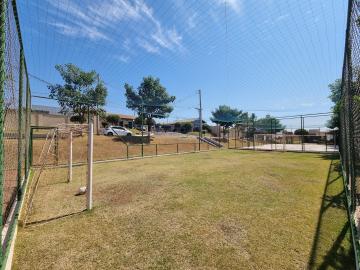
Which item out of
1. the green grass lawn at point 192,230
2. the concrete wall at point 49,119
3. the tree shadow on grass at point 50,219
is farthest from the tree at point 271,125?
the concrete wall at point 49,119

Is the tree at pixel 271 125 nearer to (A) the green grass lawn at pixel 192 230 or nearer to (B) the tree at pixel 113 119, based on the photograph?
(A) the green grass lawn at pixel 192 230

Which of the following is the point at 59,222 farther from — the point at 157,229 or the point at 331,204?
the point at 331,204

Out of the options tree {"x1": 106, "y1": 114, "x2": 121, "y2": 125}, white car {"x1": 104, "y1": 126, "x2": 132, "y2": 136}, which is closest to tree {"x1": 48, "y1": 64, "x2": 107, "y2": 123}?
white car {"x1": 104, "y1": 126, "x2": 132, "y2": 136}

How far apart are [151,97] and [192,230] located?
27.0m

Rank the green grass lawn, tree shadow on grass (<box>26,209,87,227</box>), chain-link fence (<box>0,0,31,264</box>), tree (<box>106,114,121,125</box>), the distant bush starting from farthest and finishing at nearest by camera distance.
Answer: the distant bush → tree (<box>106,114,121,125</box>) → tree shadow on grass (<box>26,209,87,227</box>) → the green grass lawn → chain-link fence (<box>0,0,31,264</box>)

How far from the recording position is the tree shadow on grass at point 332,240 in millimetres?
2455

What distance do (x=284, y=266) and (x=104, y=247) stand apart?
86.0 inches

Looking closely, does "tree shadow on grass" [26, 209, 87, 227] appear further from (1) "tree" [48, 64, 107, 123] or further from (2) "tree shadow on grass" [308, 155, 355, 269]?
(1) "tree" [48, 64, 107, 123]

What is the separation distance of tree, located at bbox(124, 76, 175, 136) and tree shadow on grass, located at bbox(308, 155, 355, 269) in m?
25.2

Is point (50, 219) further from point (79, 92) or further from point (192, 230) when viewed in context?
point (79, 92)

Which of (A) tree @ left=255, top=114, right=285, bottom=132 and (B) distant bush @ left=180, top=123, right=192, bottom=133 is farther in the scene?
(B) distant bush @ left=180, top=123, right=192, bottom=133

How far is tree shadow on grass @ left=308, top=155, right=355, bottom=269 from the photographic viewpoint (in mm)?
2455

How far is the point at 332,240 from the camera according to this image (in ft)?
9.57

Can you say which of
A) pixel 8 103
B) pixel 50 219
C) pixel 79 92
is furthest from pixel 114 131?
pixel 8 103
